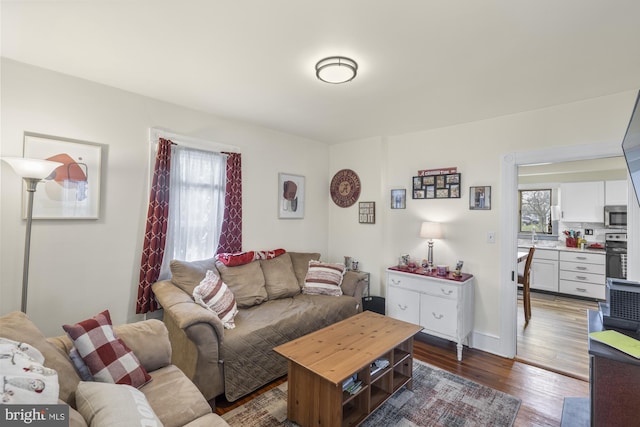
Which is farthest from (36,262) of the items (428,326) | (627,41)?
(627,41)

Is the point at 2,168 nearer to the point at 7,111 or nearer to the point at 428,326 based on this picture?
the point at 7,111

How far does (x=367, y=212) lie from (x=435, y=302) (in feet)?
4.83

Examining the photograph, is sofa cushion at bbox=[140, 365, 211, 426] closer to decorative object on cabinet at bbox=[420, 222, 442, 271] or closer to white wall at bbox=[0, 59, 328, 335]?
white wall at bbox=[0, 59, 328, 335]

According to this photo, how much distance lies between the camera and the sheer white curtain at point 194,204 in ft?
9.54

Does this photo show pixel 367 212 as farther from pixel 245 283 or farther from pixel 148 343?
pixel 148 343

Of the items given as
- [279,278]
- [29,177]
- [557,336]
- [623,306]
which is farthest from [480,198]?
[29,177]

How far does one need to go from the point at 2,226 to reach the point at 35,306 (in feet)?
2.06

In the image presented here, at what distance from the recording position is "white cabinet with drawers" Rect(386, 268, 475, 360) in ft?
9.74

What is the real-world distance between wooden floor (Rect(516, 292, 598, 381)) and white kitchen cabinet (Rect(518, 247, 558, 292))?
295 millimetres

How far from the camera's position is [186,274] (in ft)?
8.87

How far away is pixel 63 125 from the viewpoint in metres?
2.31

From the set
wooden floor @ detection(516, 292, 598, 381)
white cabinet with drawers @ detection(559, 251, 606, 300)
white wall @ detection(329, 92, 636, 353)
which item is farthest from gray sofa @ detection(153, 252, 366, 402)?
white cabinet with drawers @ detection(559, 251, 606, 300)

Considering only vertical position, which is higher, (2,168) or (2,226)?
(2,168)

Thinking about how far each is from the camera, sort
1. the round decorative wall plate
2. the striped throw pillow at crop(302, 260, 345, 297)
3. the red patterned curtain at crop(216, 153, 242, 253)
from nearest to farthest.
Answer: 1. the red patterned curtain at crop(216, 153, 242, 253)
2. the striped throw pillow at crop(302, 260, 345, 297)
3. the round decorative wall plate
